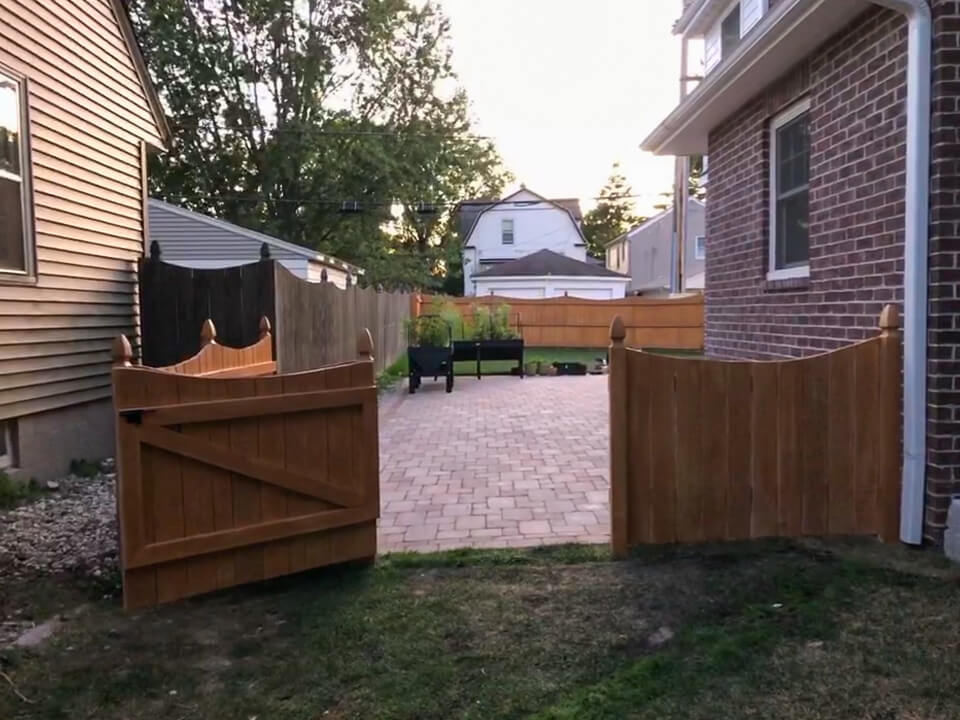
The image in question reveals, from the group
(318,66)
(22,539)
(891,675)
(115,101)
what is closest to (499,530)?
(891,675)

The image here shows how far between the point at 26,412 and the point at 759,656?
19.8ft

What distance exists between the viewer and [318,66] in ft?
86.3

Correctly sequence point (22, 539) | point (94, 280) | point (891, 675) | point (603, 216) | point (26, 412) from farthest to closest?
point (603, 216) < point (94, 280) < point (26, 412) < point (22, 539) < point (891, 675)

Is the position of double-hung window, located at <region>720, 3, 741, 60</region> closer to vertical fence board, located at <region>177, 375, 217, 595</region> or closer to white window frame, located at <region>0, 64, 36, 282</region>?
white window frame, located at <region>0, 64, 36, 282</region>

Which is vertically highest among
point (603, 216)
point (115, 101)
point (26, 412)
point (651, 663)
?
point (603, 216)

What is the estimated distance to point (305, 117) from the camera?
87.6ft

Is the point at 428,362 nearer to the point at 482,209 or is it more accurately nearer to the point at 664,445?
the point at 664,445

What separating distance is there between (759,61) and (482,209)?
3773 cm

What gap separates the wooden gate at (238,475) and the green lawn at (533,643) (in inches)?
6.6

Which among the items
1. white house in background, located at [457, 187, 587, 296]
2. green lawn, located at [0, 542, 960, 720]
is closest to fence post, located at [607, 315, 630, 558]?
green lawn, located at [0, 542, 960, 720]

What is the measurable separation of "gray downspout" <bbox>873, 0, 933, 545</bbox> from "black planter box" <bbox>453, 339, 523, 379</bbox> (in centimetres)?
1047

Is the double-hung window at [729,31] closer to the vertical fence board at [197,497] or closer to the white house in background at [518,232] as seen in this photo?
the vertical fence board at [197,497]

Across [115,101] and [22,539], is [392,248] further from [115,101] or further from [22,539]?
[22,539]


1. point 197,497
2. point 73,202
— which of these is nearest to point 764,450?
point 197,497
